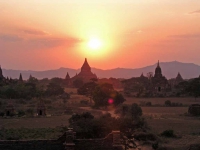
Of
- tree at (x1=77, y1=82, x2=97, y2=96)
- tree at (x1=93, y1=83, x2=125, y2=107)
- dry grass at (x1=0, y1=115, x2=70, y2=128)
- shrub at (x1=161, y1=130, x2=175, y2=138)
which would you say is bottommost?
shrub at (x1=161, y1=130, x2=175, y2=138)

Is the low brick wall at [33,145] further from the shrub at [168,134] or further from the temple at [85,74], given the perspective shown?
the temple at [85,74]

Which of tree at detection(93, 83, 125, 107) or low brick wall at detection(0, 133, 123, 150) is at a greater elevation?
tree at detection(93, 83, 125, 107)

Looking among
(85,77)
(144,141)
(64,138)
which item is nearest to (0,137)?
(144,141)

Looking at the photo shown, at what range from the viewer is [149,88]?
233 feet

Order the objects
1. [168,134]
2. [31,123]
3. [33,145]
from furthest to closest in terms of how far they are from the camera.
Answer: [31,123] → [168,134] → [33,145]

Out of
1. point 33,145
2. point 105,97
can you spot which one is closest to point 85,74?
point 105,97

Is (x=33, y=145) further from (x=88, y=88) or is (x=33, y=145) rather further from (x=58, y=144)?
(x=88, y=88)

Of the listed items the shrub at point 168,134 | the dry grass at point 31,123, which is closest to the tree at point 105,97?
the dry grass at point 31,123

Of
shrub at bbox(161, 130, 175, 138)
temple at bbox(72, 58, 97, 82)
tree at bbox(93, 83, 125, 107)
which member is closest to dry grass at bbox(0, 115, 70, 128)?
shrub at bbox(161, 130, 175, 138)

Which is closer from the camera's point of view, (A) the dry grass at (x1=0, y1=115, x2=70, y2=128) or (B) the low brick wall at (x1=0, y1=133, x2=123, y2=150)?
(B) the low brick wall at (x1=0, y1=133, x2=123, y2=150)

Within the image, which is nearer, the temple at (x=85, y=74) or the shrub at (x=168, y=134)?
the shrub at (x=168, y=134)

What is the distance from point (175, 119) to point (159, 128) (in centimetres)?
637

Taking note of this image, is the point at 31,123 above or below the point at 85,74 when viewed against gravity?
below

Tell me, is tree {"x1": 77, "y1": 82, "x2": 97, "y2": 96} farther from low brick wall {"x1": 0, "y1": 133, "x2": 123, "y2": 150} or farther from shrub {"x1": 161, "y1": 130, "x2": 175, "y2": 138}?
low brick wall {"x1": 0, "y1": 133, "x2": 123, "y2": 150}
